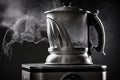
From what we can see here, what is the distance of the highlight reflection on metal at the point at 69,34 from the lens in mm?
1741

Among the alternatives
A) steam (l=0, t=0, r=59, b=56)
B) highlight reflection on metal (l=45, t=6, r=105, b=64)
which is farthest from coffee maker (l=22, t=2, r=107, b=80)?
steam (l=0, t=0, r=59, b=56)

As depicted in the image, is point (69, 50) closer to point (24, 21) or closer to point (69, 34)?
point (69, 34)

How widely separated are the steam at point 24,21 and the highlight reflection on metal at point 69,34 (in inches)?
14.2

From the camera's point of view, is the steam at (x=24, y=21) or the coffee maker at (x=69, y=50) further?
the steam at (x=24, y=21)

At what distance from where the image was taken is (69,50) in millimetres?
1752

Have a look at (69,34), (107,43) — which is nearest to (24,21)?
(69,34)

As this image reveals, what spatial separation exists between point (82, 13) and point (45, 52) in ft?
1.75

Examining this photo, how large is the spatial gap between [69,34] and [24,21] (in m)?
0.48

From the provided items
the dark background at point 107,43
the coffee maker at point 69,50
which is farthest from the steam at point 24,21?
the coffee maker at point 69,50

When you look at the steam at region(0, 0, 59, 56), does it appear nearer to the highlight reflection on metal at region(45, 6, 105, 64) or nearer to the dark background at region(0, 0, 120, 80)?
the dark background at region(0, 0, 120, 80)

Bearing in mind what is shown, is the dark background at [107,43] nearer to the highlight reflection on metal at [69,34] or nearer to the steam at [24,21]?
the steam at [24,21]

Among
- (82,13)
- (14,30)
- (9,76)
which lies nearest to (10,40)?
(14,30)

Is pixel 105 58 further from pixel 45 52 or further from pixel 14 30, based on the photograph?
pixel 14 30

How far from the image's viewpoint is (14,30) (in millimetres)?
2133
